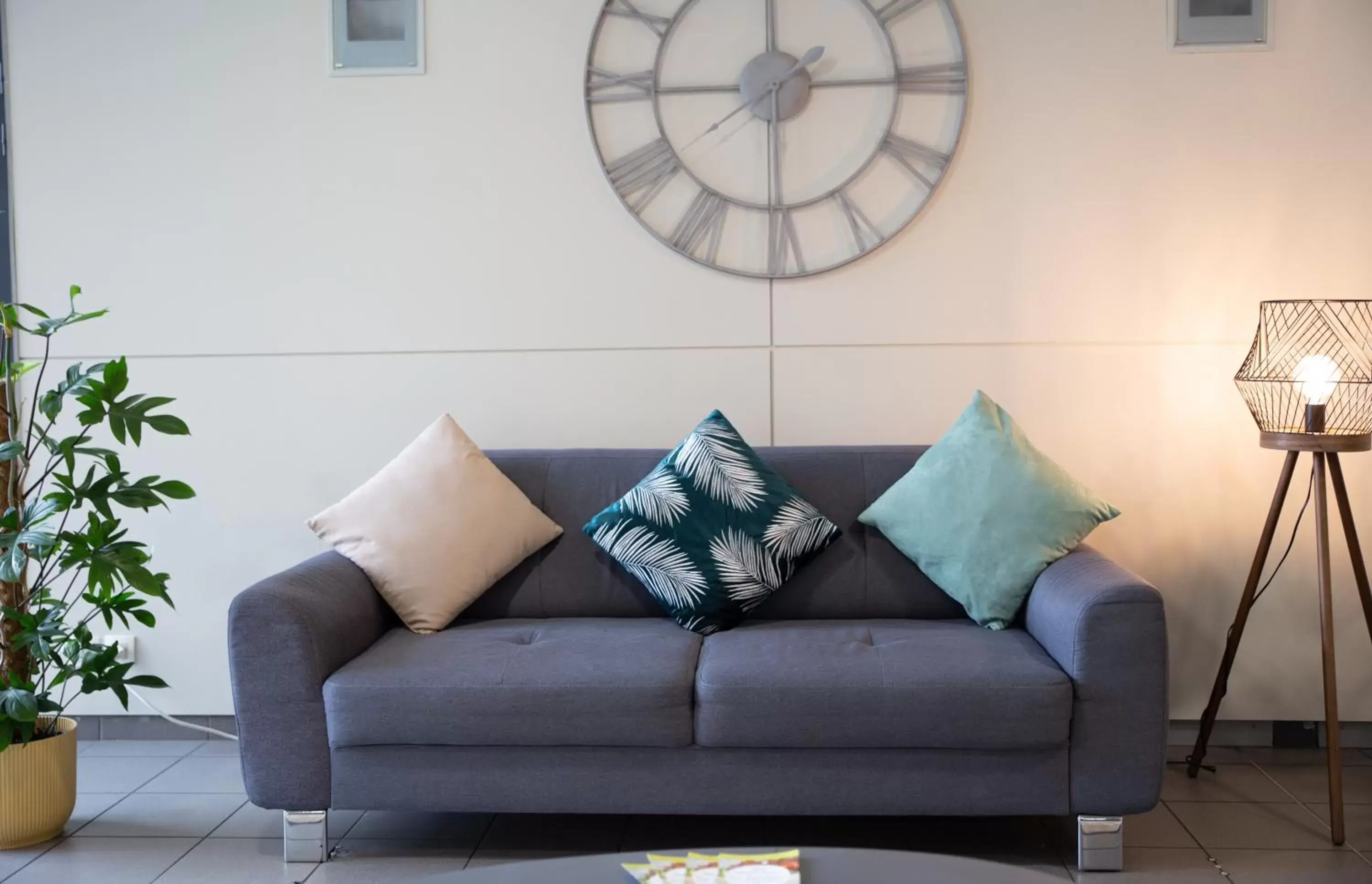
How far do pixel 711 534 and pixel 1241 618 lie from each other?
4.72ft

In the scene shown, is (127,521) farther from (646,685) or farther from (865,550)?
(865,550)

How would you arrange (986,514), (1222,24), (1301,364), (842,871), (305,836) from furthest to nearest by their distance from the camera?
1. (1222,24)
2. (1301,364)
3. (986,514)
4. (305,836)
5. (842,871)

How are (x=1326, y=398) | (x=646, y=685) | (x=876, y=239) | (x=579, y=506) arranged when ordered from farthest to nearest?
(x=876, y=239) < (x=579, y=506) < (x=1326, y=398) < (x=646, y=685)

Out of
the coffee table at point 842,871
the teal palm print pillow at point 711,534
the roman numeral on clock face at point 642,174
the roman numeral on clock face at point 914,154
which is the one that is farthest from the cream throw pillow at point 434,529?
the roman numeral on clock face at point 914,154

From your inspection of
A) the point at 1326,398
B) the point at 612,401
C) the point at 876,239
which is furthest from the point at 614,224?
the point at 1326,398

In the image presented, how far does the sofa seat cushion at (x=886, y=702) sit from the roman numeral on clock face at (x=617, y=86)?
172 cm

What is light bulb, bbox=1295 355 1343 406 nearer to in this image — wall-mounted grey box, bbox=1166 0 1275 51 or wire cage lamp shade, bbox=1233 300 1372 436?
wire cage lamp shade, bbox=1233 300 1372 436

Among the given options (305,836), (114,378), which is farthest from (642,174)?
(305,836)

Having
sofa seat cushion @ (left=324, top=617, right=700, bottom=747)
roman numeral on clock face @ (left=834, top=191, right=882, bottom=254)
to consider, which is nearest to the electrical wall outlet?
sofa seat cushion @ (left=324, top=617, right=700, bottom=747)

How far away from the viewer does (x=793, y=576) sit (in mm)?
2986

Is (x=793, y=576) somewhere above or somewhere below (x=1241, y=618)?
above

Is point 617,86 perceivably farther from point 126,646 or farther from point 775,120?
point 126,646

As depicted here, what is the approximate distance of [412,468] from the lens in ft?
9.93

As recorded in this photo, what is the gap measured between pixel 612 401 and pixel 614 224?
523 mm
